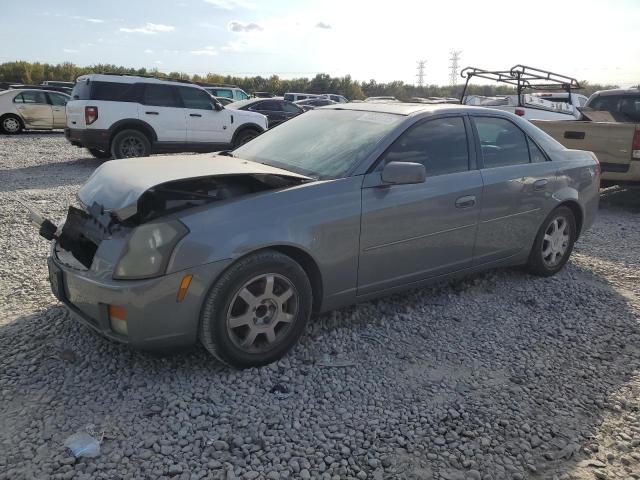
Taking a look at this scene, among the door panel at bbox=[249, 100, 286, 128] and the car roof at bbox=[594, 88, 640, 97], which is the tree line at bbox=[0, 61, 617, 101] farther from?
the car roof at bbox=[594, 88, 640, 97]

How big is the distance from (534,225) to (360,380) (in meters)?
2.41

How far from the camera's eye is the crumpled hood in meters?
3.10

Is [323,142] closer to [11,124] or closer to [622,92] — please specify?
[622,92]

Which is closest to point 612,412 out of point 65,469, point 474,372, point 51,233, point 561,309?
point 474,372

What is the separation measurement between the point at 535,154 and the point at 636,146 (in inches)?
150

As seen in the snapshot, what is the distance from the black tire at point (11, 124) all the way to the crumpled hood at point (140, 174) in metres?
16.2

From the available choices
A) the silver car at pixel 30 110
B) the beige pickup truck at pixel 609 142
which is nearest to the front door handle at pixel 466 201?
the beige pickup truck at pixel 609 142

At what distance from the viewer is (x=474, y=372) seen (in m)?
3.40

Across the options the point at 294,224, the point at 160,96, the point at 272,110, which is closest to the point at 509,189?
the point at 294,224

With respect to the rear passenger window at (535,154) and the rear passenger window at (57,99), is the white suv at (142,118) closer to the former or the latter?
the rear passenger window at (57,99)

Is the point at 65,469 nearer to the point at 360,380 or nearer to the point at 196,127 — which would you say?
the point at 360,380

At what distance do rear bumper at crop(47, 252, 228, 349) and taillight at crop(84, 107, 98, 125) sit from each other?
28.1ft

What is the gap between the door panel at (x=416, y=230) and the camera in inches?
142

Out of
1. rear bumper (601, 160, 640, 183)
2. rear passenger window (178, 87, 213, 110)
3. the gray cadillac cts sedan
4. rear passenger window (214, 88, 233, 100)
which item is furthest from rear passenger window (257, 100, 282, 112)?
the gray cadillac cts sedan
